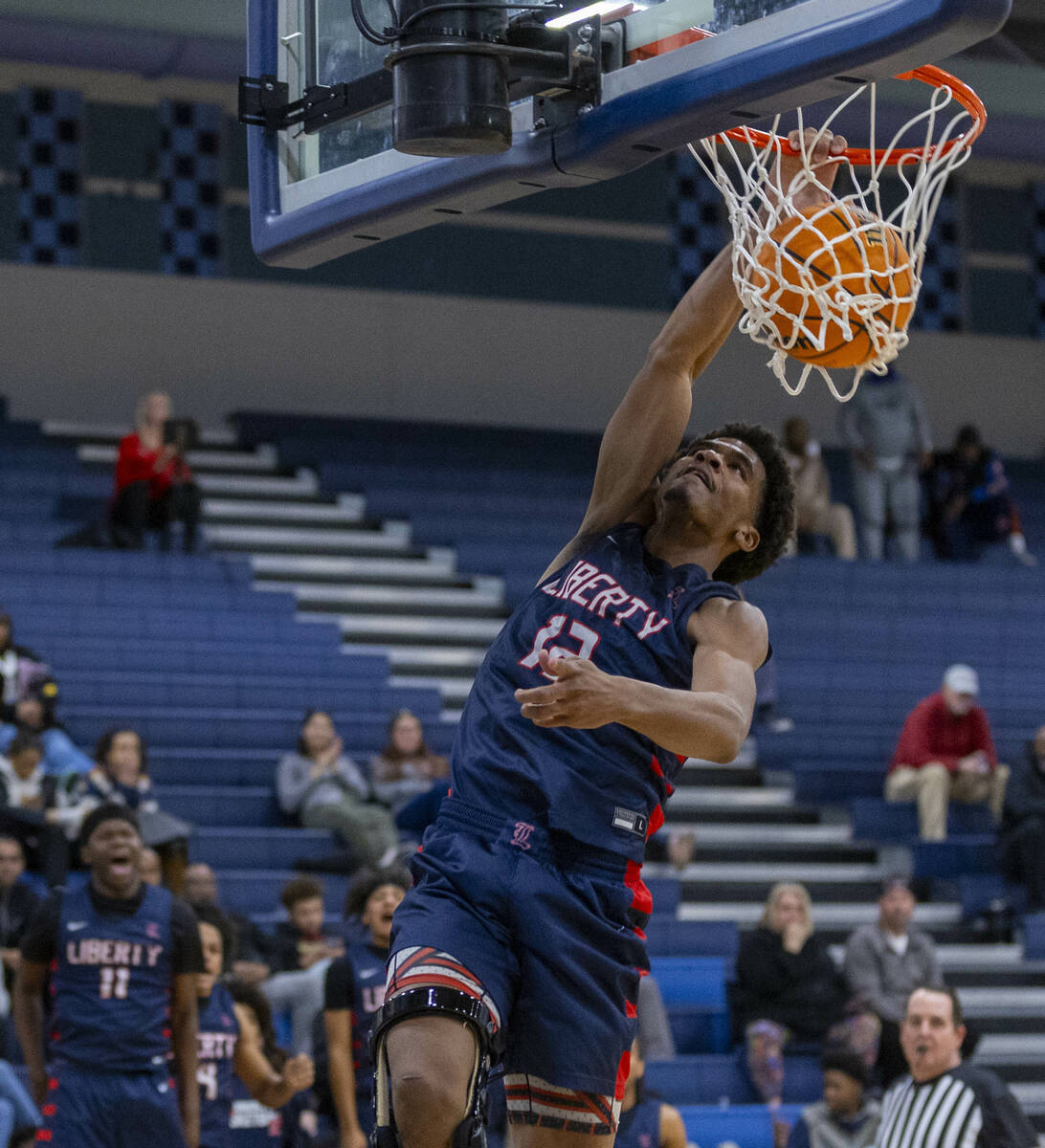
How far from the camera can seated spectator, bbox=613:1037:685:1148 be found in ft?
22.8

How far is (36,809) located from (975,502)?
9536 mm

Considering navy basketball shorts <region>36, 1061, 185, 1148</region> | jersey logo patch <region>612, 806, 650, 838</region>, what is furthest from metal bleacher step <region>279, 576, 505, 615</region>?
jersey logo patch <region>612, 806, 650, 838</region>

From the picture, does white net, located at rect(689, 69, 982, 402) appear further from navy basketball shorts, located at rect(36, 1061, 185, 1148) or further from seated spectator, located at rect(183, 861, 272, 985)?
seated spectator, located at rect(183, 861, 272, 985)

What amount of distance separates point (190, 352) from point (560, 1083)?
13.0 meters

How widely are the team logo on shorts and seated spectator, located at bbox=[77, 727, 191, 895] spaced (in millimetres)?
5512

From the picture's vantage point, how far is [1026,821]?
35.8 feet

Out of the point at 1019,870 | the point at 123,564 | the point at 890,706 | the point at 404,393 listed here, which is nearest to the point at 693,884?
the point at 1019,870

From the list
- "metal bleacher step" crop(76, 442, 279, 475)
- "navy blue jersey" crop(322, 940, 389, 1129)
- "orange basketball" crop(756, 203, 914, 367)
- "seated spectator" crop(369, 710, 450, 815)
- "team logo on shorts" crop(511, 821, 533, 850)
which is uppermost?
"orange basketball" crop(756, 203, 914, 367)

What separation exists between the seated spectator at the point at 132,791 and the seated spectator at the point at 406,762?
130 centimetres

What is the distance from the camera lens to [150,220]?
51.1 ft

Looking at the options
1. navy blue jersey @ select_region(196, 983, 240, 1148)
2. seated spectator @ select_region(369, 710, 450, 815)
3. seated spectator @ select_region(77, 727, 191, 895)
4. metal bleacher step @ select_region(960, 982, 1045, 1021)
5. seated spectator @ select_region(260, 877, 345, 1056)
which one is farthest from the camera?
metal bleacher step @ select_region(960, 982, 1045, 1021)

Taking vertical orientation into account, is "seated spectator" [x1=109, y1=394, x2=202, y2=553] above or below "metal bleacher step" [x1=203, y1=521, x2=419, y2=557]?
above

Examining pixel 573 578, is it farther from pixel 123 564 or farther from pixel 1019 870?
pixel 123 564

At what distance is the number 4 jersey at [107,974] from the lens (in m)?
5.95
